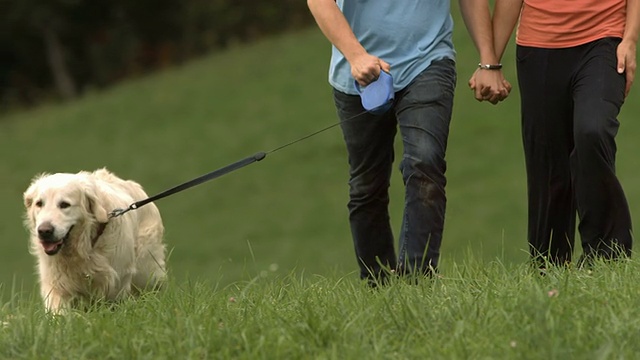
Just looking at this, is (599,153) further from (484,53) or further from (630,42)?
(484,53)

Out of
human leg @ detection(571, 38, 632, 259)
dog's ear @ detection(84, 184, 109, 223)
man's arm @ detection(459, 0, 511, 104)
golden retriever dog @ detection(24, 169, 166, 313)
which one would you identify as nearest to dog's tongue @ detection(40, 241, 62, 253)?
golden retriever dog @ detection(24, 169, 166, 313)

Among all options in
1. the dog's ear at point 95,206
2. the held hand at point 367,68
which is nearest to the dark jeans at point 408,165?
the held hand at point 367,68

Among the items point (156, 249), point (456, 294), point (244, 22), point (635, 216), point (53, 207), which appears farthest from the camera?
point (244, 22)

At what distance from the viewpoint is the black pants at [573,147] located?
5.78 meters

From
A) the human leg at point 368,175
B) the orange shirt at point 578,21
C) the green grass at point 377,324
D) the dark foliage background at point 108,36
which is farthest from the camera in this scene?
the dark foliage background at point 108,36

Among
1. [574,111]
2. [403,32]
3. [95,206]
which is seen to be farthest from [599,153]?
[95,206]

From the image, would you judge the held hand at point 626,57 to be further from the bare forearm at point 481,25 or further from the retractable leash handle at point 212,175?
the retractable leash handle at point 212,175

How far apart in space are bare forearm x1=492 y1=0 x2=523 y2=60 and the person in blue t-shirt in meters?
0.08

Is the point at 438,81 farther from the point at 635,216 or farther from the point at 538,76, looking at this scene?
the point at 635,216

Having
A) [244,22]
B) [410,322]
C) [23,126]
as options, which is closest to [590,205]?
[410,322]

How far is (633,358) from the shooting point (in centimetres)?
395

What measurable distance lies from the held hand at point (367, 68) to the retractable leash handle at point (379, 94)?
2 centimetres

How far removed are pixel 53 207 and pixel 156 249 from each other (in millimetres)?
873

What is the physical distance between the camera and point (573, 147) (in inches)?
243
